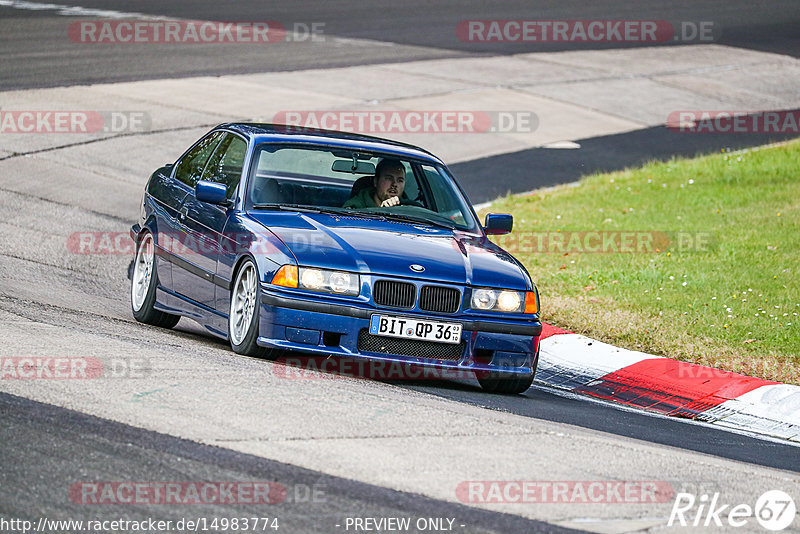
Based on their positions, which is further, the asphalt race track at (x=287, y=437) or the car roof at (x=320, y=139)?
the car roof at (x=320, y=139)

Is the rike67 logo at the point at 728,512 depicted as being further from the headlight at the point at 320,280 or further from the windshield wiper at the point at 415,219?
the windshield wiper at the point at 415,219

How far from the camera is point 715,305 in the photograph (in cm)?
1109

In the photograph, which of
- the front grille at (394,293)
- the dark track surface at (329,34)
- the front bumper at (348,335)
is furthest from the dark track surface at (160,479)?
the dark track surface at (329,34)

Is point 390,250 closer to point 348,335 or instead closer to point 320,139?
point 348,335

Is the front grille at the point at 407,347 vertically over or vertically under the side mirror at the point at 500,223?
under

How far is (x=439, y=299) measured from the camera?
781cm

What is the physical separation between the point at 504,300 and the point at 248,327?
5.37 ft

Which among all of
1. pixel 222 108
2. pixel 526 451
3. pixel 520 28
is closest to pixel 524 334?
pixel 526 451

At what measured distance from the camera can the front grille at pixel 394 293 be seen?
7707 millimetres

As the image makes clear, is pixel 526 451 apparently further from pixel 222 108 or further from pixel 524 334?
pixel 222 108

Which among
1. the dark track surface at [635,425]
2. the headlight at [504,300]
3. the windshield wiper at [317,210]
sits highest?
the windshield wiper at [317,210]

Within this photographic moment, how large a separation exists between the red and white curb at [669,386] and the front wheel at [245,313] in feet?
8.16

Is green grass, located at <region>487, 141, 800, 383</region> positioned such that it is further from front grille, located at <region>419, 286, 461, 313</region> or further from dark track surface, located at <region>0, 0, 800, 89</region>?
dark track surface, located at <region>0, 0, 800, 89</region>

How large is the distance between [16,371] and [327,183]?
10.8 ft
